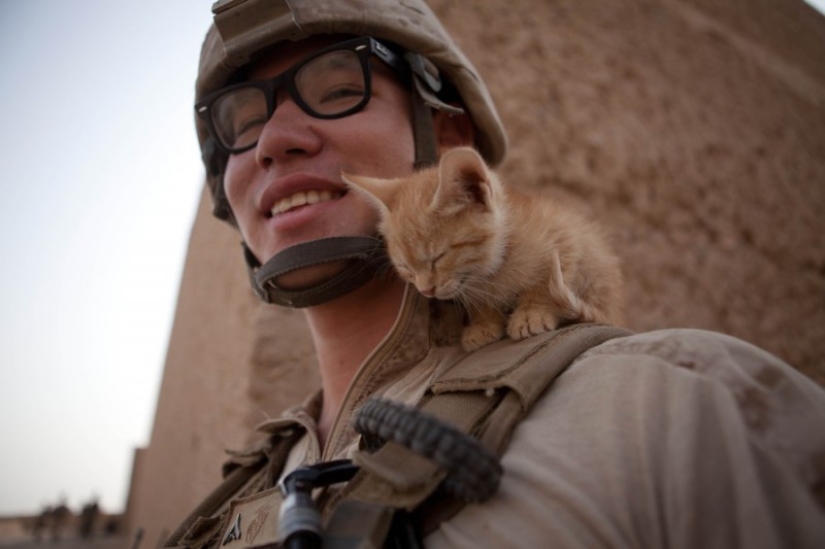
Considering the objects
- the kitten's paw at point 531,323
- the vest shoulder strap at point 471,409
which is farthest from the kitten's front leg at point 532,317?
the vest shoulder strap at point 471,409

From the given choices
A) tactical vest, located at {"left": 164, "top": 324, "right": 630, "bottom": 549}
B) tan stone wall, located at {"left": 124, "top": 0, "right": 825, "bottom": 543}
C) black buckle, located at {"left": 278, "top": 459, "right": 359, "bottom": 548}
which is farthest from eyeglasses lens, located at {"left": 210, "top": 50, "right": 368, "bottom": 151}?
tan stone wall, located at {"left": 124, "top": 0, "right": 825, "bottom": 543}

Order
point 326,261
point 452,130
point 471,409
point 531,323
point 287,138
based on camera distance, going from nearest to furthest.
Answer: point 471,409 < point 531,323 < point 326,261 < point 287,138 < point 452,130

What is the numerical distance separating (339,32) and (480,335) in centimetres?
90

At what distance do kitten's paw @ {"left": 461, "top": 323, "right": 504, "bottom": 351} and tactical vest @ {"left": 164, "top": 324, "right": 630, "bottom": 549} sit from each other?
85 millimetres

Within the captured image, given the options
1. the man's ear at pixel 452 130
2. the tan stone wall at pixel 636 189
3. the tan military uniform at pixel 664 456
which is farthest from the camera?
the tan stone wall at pixel 636 189

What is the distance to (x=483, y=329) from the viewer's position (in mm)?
998

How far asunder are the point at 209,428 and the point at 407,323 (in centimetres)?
218

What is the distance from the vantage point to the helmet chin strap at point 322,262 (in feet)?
3.41

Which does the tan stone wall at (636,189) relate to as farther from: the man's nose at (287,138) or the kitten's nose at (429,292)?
the kitten's nose at (429,292)

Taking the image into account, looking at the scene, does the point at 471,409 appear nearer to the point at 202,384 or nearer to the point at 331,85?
the point at 331,85

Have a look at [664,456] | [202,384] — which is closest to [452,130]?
[664,456]

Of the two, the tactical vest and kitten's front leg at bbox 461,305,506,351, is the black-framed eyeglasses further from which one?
the tactical vest

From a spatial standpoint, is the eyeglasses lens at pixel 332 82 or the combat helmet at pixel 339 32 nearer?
the combat helmet at pixel 339 32

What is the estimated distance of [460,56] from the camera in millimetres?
1484
